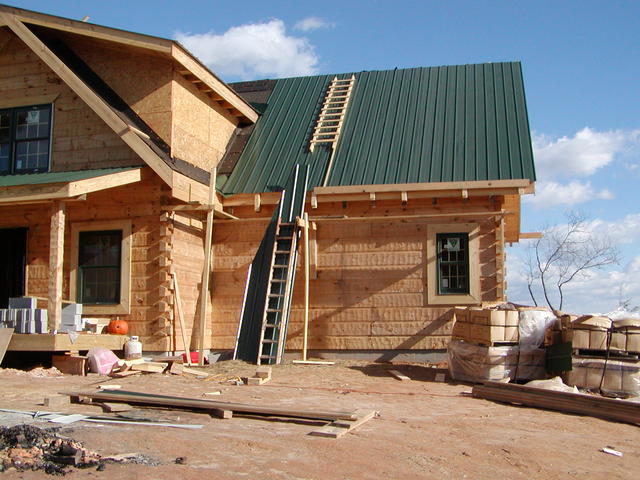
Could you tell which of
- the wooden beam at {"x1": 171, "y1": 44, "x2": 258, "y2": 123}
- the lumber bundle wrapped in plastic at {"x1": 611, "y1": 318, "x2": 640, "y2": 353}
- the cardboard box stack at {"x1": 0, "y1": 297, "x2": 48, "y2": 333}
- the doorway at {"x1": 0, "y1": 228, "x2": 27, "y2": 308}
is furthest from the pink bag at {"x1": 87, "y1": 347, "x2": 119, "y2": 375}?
the lumber bundle wrapped in plastic at {"x1": 611, "y1": 318, "x2": 640, "y2": 353}

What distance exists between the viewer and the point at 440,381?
39.8 feet

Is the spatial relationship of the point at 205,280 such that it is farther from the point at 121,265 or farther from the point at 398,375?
the point at 398,375

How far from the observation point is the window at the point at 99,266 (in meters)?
14.7

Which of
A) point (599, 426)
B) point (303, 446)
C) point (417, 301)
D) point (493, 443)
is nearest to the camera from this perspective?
point (303, 446)

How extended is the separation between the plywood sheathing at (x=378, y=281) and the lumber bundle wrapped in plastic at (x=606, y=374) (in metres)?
3.51

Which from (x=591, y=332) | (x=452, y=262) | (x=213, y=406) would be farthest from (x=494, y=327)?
(x=213, y=406)

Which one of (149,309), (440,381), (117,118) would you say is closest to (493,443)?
(440,381)

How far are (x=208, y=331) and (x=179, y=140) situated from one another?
13.5 ft

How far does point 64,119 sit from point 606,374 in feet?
37.8

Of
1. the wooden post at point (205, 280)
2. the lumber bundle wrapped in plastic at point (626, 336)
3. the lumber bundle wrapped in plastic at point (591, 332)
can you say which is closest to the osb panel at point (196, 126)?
the wooden post at point (205, 280)

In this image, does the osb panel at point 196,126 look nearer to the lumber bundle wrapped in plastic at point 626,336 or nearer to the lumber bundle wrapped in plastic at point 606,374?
the lumber bundle wrapped in plastic at point 606,374

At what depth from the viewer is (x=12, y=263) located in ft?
50.4

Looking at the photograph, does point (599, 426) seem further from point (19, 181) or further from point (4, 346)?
point (19, 181)

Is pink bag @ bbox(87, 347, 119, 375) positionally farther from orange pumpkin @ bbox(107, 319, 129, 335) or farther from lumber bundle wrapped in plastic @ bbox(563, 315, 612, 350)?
lumber bundle wrapped in plastic @ bbox(563, 315, 612, 350)
